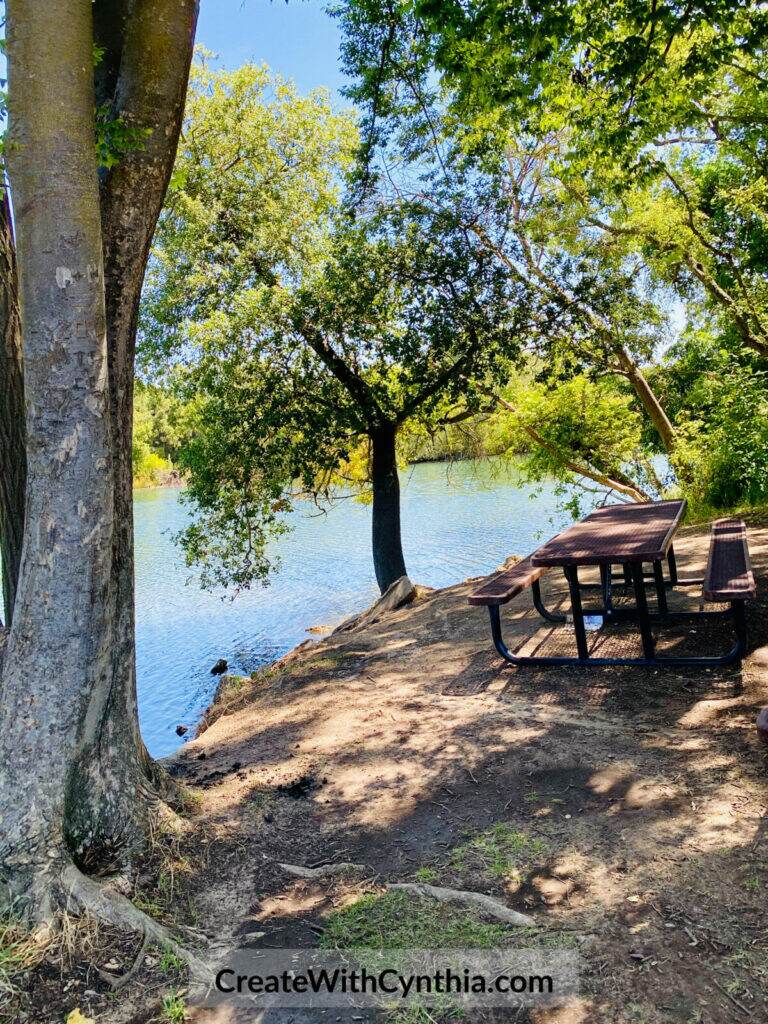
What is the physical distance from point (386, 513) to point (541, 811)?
8659 mm

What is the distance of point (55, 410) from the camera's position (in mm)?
2936

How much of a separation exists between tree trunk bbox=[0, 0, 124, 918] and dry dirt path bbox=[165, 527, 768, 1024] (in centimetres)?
104

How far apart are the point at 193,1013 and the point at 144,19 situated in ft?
13.7

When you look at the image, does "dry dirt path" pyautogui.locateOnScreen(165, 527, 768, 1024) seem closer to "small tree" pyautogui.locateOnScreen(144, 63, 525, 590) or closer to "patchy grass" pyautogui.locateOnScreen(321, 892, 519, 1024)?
"patchy grass" pyautogui.locateOnScreen(321, 892, 519, 1024)

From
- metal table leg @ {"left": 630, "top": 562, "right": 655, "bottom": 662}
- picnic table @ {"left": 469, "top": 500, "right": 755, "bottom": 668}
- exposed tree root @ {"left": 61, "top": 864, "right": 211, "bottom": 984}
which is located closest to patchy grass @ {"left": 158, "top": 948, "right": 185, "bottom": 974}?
exposed tree root @ {"left": 61, "top": 864, "right": 211, "bottom": 984}

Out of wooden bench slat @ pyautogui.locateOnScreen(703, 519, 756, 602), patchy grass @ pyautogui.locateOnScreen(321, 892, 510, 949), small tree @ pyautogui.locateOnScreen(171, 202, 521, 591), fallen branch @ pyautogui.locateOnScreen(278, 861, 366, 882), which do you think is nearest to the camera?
patchy grass @ pyautogui.locateOnScreen(321, 892, 510, 949)

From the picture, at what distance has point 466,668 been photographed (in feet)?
19.3

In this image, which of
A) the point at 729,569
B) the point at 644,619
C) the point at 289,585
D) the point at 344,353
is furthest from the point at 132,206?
the point at 289,585

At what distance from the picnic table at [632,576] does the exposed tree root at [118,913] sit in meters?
3.04

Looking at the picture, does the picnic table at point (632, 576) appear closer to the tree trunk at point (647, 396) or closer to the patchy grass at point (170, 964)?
the patchy grass at point (170, 964)

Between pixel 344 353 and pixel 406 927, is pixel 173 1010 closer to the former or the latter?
pixel 406 927

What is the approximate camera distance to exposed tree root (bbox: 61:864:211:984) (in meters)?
2.62

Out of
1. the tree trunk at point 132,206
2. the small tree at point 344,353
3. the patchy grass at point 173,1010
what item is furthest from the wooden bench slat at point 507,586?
the small tree at point 344,353

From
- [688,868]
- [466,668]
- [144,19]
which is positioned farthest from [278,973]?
[144,19]
